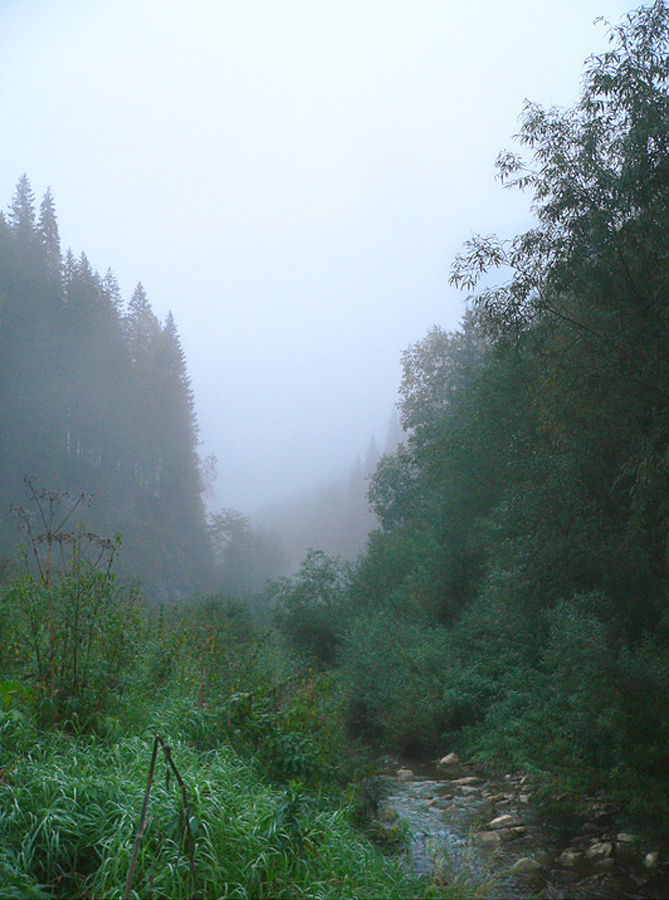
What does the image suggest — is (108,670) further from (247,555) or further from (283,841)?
(247,555)

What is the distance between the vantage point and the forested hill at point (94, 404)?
112 ft

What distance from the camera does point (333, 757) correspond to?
6.47m

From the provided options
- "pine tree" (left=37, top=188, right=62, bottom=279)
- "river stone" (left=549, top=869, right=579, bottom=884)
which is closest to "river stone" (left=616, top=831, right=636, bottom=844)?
"river stone" (left=549, top=869, right=579, bottom=884)

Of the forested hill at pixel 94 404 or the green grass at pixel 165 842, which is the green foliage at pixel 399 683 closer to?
the green grass at pixel 165 842

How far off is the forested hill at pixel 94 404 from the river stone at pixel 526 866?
27.3 metres

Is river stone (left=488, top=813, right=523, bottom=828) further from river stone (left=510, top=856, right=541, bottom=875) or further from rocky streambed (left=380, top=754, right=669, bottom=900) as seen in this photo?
river stone (left=510, top=856, right=541, bottom=875)

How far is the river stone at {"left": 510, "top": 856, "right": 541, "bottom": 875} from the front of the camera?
16.5 feet

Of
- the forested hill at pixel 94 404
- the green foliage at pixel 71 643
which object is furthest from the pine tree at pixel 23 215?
the green foliage at pixel 71 643

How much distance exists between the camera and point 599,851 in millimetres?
5359

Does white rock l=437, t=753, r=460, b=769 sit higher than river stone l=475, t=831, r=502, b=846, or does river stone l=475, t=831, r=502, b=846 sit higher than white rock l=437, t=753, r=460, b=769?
white rock l=437, t=753, r=460, b=769

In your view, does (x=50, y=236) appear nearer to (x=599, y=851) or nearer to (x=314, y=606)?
(x=314, y=606)

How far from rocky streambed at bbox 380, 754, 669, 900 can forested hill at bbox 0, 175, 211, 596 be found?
25.8 metres

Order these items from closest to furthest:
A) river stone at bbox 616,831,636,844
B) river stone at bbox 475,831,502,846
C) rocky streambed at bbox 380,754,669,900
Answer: rocky streambed at bbox 380,754,669,900, river stone at bbox 616,831,636,844, river stone at bbox 475,831,502,846

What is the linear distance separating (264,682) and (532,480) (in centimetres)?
566
